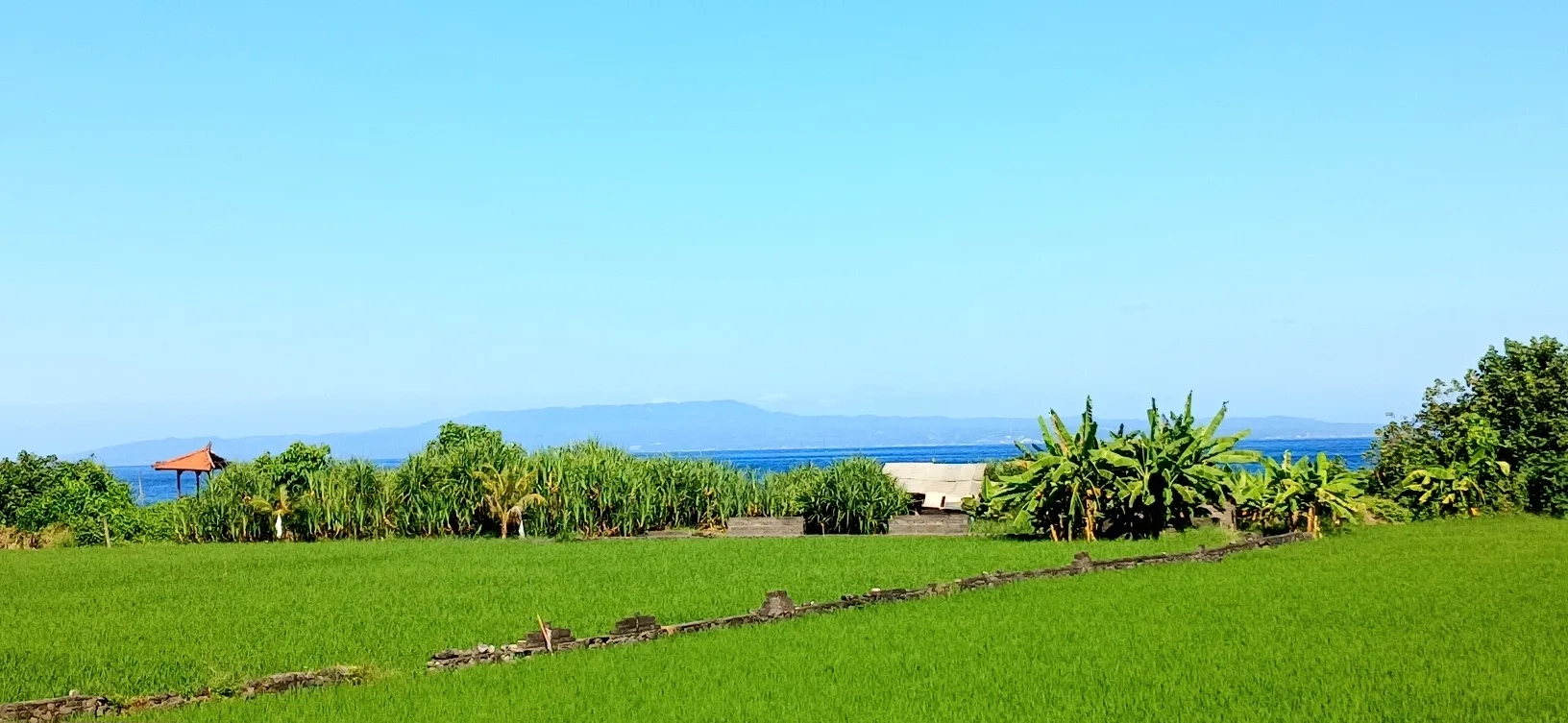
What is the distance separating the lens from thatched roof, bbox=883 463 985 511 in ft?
77.7

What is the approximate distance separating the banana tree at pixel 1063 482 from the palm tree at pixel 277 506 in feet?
43.0

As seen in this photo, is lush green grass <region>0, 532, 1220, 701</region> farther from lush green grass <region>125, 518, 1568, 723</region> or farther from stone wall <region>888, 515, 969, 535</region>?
stone wall <region>888, 515, 969, 535</region>

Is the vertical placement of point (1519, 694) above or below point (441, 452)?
below

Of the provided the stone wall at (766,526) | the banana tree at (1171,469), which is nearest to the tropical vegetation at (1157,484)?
the banana tree at (1171,469)

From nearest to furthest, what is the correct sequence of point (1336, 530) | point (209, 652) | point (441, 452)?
1. point (209, 652)
2. point (1336, 530)
3. point (441, 452)

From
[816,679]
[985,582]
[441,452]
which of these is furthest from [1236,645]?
[441,452]

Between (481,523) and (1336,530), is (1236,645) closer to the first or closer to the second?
(1336,530)

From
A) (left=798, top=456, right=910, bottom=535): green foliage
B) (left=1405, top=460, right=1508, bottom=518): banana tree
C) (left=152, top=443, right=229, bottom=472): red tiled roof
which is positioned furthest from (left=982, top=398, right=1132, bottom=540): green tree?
(left=152, top=443, right=229, bottom=472): red tiled roof

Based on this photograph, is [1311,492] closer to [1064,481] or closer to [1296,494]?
[1296,494]

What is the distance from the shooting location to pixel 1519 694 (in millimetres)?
6773

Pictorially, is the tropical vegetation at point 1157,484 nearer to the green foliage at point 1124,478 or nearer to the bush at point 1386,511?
the green foliage at point 1124,478

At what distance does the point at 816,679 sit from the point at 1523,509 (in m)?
18.1

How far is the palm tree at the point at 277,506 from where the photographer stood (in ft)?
73.0

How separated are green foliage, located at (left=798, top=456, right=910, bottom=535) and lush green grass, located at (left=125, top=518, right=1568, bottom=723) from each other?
10244 mm
